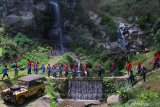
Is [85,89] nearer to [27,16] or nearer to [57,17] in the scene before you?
[27,16]

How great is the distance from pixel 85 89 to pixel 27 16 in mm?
23148

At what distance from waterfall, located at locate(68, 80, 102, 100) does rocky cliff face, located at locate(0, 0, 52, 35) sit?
20.9 metres

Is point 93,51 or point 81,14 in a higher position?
point 81,14

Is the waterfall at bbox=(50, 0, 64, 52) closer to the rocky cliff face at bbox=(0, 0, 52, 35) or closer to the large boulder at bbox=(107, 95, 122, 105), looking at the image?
the rocky cliff face at bbox=(0, 0, 52, 35)

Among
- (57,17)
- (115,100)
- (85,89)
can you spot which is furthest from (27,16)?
(115,100)

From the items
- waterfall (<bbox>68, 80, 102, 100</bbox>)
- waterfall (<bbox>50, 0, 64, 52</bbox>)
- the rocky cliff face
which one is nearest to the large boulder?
waterfall (<bbox>68, 80, 102, 100</bbox>)

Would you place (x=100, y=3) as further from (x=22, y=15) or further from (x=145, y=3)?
(x=22, y=15)

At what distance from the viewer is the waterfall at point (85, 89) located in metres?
32.2

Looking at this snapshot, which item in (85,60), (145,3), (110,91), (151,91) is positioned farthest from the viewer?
(145,3)

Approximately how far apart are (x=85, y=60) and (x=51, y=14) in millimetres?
15814

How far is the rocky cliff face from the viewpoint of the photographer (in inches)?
1993

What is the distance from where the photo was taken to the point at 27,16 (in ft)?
170

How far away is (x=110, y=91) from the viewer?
31.8 meters

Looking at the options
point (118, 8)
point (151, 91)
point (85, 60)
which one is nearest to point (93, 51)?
point (85, 60)
